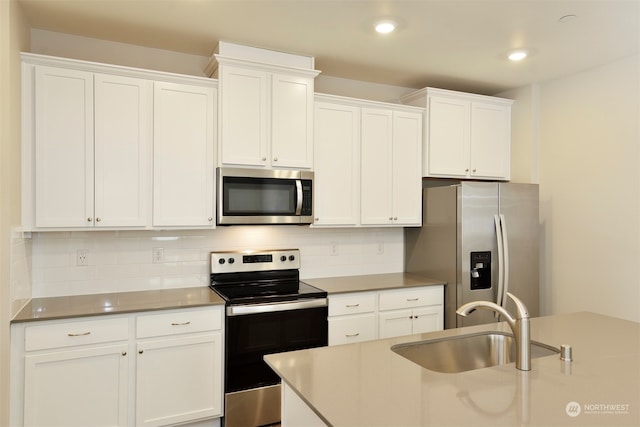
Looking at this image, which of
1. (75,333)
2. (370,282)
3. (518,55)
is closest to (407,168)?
(370,282)

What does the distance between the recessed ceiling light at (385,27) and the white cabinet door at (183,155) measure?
118 cm

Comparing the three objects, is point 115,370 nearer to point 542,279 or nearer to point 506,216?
point 506,216

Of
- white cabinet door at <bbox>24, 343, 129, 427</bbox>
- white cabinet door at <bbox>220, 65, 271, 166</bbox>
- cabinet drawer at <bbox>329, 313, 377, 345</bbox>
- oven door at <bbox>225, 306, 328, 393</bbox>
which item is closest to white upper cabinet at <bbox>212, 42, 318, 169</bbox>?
white cabinet door at <bbox>220, 65, 271, 166</bbox>

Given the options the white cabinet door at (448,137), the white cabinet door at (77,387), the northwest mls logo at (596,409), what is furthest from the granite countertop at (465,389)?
the white cabinet door at (448,137)

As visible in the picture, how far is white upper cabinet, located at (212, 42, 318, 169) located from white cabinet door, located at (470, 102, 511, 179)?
5.13ft

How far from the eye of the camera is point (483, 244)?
341cm

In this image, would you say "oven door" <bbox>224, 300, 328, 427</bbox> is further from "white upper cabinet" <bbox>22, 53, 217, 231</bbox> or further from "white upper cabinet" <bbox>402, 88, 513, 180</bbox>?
"white upper cabinet" <bbox>402, 88, 513, 180</bbox>

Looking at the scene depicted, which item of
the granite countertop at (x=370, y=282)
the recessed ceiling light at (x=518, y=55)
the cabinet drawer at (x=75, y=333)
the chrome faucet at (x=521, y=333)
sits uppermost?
the recessed ceiling light at (x=518, y=55)

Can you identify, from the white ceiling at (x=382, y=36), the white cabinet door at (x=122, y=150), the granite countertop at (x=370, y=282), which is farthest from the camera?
the granite countertop at (x=370, y=282)

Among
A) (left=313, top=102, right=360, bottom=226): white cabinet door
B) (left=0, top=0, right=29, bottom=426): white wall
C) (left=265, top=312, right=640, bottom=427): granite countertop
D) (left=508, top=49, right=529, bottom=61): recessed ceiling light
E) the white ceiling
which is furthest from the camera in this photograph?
(left=313, top=102, right=360, bottom=226): white cabinet door

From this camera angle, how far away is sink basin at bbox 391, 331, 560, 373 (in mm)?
1855

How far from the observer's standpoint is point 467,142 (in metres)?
3.80

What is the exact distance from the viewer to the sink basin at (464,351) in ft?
6.09

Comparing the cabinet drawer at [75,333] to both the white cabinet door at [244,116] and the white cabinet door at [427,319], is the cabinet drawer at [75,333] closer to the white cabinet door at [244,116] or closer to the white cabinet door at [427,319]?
the white cabinet door at [244,116]
